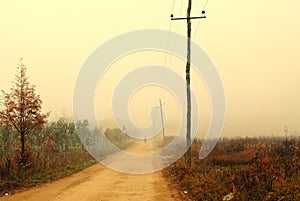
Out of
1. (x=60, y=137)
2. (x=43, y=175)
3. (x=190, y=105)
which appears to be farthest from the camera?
(x=60, y=137)

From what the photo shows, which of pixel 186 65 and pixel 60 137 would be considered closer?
pixel 186 65

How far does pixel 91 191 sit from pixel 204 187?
5.13m

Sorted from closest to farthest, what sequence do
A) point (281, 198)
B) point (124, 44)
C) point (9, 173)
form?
1. point (281, 198)
2. point (9, 173)
3. point (124, 44)

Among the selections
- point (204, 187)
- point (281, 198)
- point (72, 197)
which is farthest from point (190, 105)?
point (281, 198)

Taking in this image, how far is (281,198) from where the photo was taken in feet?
31.6

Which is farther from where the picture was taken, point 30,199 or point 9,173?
point 9,173

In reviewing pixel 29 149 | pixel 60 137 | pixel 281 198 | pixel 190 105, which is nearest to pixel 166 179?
pixel 190 105

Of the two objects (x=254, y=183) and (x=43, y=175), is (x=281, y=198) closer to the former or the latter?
(x=254, y=183)

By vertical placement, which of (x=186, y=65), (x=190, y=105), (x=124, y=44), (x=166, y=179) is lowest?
(x=166, y=179)

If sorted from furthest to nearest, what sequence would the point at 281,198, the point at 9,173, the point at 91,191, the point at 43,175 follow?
the point at 43,175
the point at 9,173
the point at 91,191
the point at 281,198

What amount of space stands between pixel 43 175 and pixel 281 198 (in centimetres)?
1504

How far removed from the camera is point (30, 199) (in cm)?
1402

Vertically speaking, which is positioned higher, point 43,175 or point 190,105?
point 190,105

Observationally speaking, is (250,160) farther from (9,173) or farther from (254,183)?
(9,173)
